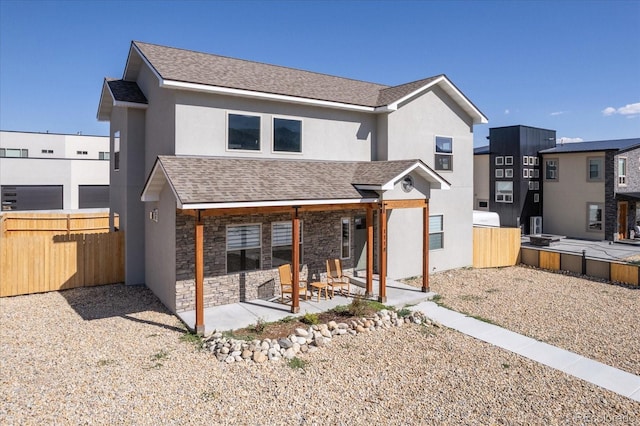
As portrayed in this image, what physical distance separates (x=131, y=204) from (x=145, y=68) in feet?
15.7

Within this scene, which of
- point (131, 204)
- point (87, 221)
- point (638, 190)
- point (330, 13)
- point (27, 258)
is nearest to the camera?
point (27, 258)

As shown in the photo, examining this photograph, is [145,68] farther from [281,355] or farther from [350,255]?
[281,355]

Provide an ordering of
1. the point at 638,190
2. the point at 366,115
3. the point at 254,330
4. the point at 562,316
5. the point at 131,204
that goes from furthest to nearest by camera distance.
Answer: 1. the point at 638,190
2. the point at 366,115
3. the point at 131,204
4. the point at 562,316
5. the point at 254,330

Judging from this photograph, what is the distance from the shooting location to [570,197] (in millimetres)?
29297

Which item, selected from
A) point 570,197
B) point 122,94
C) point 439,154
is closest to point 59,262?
point 122,94

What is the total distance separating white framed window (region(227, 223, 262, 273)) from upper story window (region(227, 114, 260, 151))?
2.65 metres

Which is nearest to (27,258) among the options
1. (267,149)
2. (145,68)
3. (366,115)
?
(145,68)

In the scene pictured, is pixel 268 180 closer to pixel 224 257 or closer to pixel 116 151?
pixel 224 257

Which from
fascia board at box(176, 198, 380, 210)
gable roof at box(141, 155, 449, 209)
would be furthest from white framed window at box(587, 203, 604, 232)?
fascia board at box(176, 198, 380, 210)

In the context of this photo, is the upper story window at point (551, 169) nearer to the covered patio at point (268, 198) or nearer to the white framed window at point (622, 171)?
the white framed window at point (622, 171)

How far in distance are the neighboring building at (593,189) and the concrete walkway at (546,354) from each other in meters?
22.0

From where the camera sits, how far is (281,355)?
8.95 m

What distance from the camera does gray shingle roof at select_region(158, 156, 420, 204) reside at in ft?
33.5

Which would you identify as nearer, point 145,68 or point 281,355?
point 281,355
